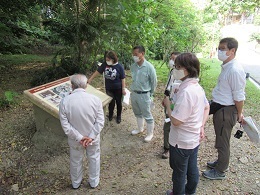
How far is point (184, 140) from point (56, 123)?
240 cm

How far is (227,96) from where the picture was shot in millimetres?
2891

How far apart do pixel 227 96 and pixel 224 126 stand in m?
0.41

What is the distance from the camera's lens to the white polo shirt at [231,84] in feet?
9.04

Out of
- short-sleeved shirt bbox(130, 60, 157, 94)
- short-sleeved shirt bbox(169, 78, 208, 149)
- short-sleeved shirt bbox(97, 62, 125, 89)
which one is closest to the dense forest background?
short-sleeved shirt bbox(97, 62, 125, 89)

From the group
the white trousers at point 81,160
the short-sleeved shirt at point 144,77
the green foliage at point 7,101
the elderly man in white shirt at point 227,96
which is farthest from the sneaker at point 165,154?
the green foliage at point 7,101

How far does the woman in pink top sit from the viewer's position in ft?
7.09

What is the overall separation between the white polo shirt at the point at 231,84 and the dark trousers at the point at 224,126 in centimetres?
11

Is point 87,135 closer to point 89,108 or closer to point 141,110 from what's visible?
point 89,108

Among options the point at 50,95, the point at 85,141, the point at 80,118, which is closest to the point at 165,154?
the point at 85,141

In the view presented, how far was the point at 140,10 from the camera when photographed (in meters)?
5.97

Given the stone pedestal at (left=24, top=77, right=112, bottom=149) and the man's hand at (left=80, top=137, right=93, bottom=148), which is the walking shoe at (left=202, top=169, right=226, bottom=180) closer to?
the man's hand at (left=80, top=137, right=93, bottom=148)

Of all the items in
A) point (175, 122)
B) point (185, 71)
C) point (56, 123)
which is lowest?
point (56, 123)

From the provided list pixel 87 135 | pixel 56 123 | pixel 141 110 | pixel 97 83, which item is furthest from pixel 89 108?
pixel 97 83

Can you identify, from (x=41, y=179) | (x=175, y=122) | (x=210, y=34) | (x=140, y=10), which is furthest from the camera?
(x=210, y=34)
